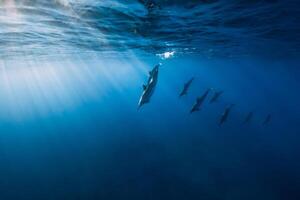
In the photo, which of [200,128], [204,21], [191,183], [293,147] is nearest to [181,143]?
[200,128]

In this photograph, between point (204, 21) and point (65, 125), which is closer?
point (204, 21)

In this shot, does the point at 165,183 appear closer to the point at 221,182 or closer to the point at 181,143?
the point at 221,182

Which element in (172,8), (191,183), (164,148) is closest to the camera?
(172,8)

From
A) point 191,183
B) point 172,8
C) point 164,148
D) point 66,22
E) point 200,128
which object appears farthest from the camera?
point 200,128

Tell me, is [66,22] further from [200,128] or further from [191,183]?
[200,128]

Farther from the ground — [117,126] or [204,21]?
[204,21]

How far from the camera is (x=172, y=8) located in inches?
481

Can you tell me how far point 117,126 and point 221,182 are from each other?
2051 centimetres

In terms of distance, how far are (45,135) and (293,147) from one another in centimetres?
3060

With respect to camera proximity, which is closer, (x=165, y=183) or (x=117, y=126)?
(x=165, y=183)

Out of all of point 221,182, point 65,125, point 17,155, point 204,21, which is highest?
point 204,21

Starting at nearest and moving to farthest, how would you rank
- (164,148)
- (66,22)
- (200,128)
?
(66,22), (164,148), (200,128)

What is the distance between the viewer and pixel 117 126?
121ft

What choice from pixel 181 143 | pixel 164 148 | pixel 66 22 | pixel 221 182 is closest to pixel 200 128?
pixel 181 143
